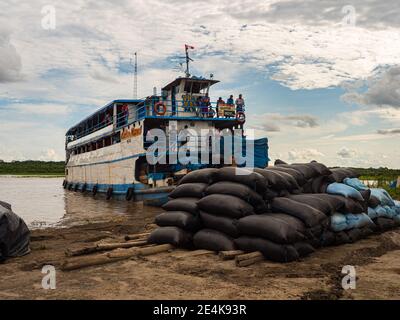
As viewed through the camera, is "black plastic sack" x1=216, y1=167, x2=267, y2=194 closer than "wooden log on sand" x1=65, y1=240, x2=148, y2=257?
No

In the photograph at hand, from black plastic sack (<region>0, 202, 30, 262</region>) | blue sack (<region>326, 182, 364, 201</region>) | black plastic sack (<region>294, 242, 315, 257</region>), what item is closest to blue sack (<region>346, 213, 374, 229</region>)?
blue sack (<region>326, 182, 364, 201</region>)

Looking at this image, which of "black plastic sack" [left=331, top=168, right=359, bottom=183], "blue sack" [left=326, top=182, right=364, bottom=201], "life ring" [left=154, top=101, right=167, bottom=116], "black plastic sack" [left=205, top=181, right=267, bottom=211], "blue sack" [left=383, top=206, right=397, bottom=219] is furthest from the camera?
"life ring" [left=154, top=101, right=167, bottom=116]

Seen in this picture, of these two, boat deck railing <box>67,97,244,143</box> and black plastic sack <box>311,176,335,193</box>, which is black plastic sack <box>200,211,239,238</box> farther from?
boat deck railing <box>67,97,244,143</box>

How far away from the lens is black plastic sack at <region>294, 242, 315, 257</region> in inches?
229

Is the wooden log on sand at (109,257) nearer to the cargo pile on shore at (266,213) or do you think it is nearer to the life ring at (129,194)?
the cargo pile on shore at (266,213)

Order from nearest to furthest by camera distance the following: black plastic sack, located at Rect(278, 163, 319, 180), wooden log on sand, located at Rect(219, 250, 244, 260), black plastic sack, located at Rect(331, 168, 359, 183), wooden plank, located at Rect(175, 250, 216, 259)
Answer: wooden log on sand, located at Rect(219, 250, 244, 260) < wooden plank, located at Rect(175, 250, 216, 259) < black plastic sack, located at Rect(278, 163, 319, 180) < black plastic sack, located at Rect(331, 168, 359, 183)

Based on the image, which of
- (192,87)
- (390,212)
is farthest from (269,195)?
(192,87)

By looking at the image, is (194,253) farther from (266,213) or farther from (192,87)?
(192,87)

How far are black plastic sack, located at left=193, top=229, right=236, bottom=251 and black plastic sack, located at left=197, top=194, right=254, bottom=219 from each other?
0.33 metres

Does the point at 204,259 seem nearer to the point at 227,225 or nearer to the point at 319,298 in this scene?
the point at 227,225

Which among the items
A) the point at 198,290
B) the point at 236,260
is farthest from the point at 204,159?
the point at 198,290

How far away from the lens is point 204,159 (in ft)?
51.7
